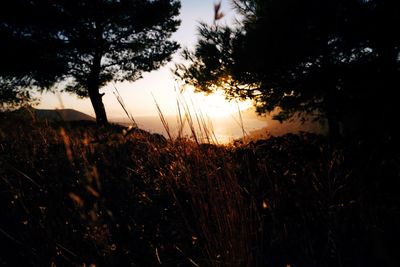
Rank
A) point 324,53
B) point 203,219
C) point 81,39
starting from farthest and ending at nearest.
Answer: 1. point 81,39
2. point 324,53
3. point 203,219

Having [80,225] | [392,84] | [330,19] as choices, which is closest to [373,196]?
[80,225]

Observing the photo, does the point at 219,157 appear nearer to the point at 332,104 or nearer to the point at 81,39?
the point at 332,104

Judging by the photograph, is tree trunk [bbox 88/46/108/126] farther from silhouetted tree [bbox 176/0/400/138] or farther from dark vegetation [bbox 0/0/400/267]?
silhouetted tree [bbox 176/0/400/138]

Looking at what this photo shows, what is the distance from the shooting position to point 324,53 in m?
5.88

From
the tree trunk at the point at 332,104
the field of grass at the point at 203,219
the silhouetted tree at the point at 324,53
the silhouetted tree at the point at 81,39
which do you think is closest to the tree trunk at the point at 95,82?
the silhouetted tree at the point at 81,39

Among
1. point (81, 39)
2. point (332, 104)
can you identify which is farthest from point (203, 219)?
point (81, 39)

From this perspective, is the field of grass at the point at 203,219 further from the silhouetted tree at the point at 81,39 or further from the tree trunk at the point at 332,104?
the silhouetted tree at the point at 81,39

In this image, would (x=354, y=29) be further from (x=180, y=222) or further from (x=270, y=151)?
(x=180, y=222)

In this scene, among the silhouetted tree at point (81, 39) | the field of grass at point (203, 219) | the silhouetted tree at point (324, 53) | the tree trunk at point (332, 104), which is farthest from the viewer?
the silhouetted tree at point (81, 39)

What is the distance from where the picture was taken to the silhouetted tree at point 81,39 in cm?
1009

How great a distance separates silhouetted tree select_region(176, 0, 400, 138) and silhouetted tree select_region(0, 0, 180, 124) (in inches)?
224

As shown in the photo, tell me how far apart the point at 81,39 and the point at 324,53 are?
31.8ft

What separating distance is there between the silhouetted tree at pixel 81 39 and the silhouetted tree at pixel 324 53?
5.70 metres

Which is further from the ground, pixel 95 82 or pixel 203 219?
pixel 95 82
